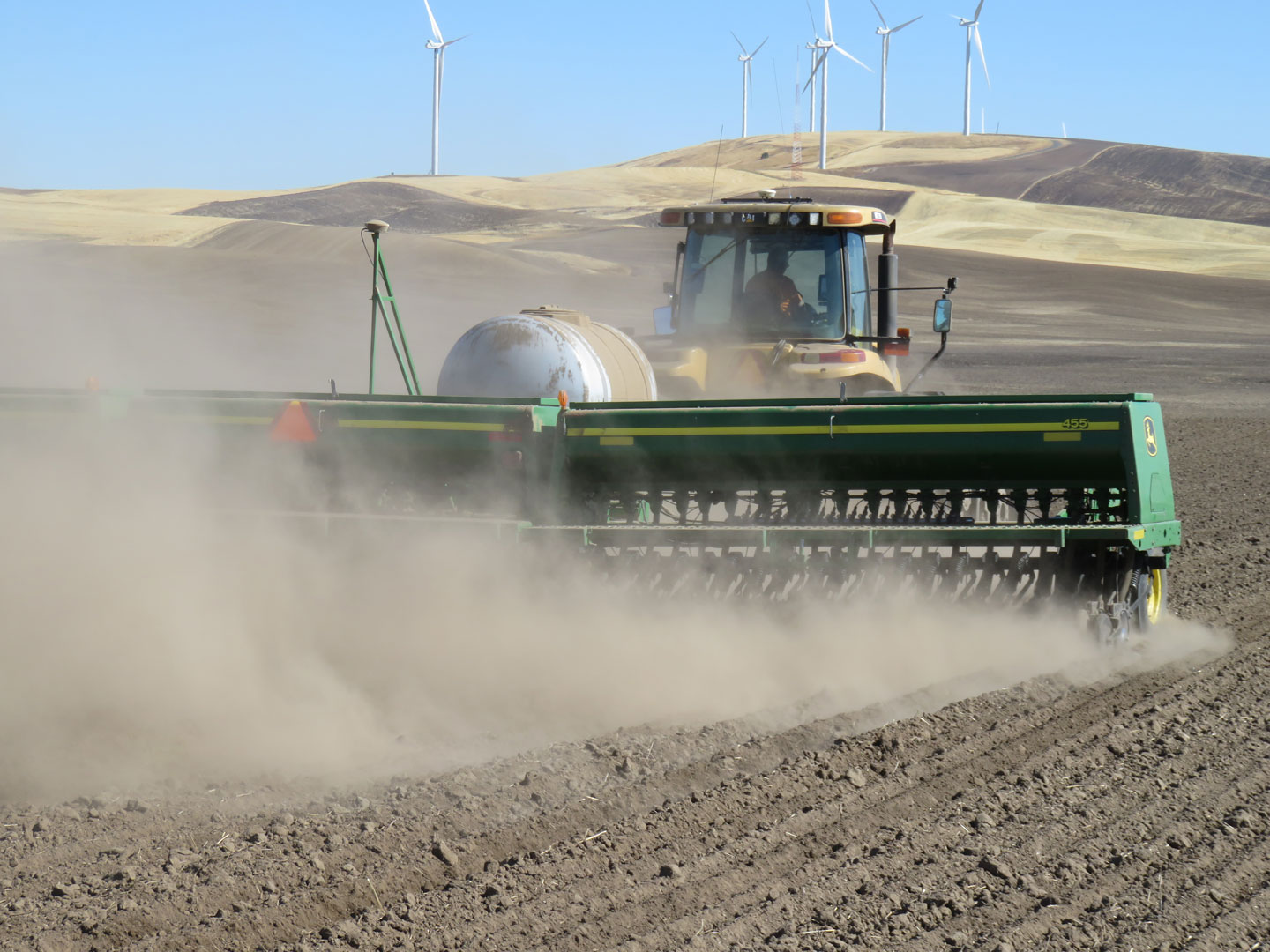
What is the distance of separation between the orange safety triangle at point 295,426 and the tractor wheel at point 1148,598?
4344 millimetres

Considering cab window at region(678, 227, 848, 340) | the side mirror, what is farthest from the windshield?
the side mirror

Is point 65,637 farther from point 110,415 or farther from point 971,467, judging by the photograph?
point 971,467

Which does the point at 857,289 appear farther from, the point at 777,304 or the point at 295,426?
the point at 295,426

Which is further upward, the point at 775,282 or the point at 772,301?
the point at 775,282

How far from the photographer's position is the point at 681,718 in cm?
593

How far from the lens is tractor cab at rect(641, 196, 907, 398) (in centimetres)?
890

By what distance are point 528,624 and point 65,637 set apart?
85.4 inches

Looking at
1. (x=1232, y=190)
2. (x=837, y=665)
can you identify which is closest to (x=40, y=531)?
(x=837, y=665)

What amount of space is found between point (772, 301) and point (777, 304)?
4 centimetres

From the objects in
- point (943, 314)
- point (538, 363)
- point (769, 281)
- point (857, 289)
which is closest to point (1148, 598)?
point (943, 314)

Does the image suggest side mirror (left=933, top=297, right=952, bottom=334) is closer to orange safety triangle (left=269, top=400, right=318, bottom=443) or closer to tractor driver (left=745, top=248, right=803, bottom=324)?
tractor driver (left=745, top=248, right=803, bottom=324)

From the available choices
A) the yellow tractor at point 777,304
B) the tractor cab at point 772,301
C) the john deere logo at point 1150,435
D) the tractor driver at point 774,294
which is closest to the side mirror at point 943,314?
the yellow tractor at point 777,304

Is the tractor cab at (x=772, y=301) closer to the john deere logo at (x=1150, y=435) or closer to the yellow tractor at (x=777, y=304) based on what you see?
the yellow tractor at (x=777, y=304)

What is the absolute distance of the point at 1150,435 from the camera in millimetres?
6777
